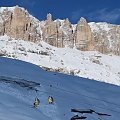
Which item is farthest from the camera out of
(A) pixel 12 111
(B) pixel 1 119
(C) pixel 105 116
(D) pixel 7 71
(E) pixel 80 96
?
(D) pixel 7 71

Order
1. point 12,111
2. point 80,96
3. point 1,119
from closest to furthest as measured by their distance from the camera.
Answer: point 1,119 → point 12,111 → point 80,96

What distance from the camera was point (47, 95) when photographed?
997 inches

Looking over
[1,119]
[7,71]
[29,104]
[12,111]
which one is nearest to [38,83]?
[7,71]

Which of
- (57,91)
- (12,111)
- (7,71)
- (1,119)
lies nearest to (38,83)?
(57,91)

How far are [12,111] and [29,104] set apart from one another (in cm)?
287

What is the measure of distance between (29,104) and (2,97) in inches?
62.5

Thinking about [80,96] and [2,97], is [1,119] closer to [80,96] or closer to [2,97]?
[2,97]

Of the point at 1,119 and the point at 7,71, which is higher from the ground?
the point at 7,71

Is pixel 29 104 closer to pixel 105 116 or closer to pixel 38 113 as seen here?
pixel 38 113

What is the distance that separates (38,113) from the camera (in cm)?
2117

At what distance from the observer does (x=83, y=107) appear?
80.8 feet

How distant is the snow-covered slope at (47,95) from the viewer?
20.9 meters

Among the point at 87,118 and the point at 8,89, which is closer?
the point at 87,118

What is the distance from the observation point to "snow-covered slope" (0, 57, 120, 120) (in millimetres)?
20938
